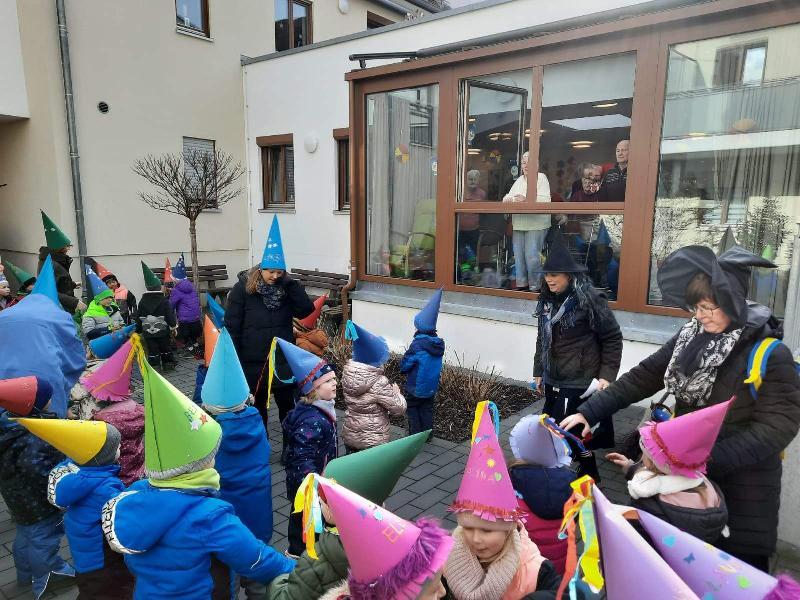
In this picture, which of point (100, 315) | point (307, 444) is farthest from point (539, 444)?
point (100, 315)

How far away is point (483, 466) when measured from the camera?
191cm

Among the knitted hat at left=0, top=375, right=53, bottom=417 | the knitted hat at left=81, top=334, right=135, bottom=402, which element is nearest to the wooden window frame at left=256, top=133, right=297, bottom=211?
the knitted hat at left=81, top=334, right=135, bottom=402

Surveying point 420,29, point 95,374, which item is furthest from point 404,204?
point 95,374

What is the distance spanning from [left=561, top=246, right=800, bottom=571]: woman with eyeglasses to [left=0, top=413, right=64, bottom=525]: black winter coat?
3.29 meters

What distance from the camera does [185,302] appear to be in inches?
329

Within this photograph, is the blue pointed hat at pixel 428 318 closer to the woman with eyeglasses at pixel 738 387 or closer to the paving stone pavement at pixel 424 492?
the paving stone pavement at pixel 424 492

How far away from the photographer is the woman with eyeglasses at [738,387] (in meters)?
Answer: 2.25

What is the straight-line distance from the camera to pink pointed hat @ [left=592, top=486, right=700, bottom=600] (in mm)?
1178

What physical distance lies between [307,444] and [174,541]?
104cm

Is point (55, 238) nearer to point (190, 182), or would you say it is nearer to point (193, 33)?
point (190, 182)

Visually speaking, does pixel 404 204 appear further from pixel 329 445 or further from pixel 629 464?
pixel 629 464

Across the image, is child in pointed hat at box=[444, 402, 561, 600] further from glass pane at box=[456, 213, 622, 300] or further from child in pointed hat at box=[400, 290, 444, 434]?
glass pane at box=[456, 213, 622, 300]

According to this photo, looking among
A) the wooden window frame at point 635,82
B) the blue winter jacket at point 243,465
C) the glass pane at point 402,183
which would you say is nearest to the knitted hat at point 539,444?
the blue winter jacket at point 243,465

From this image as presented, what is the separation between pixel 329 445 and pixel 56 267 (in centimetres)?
619
